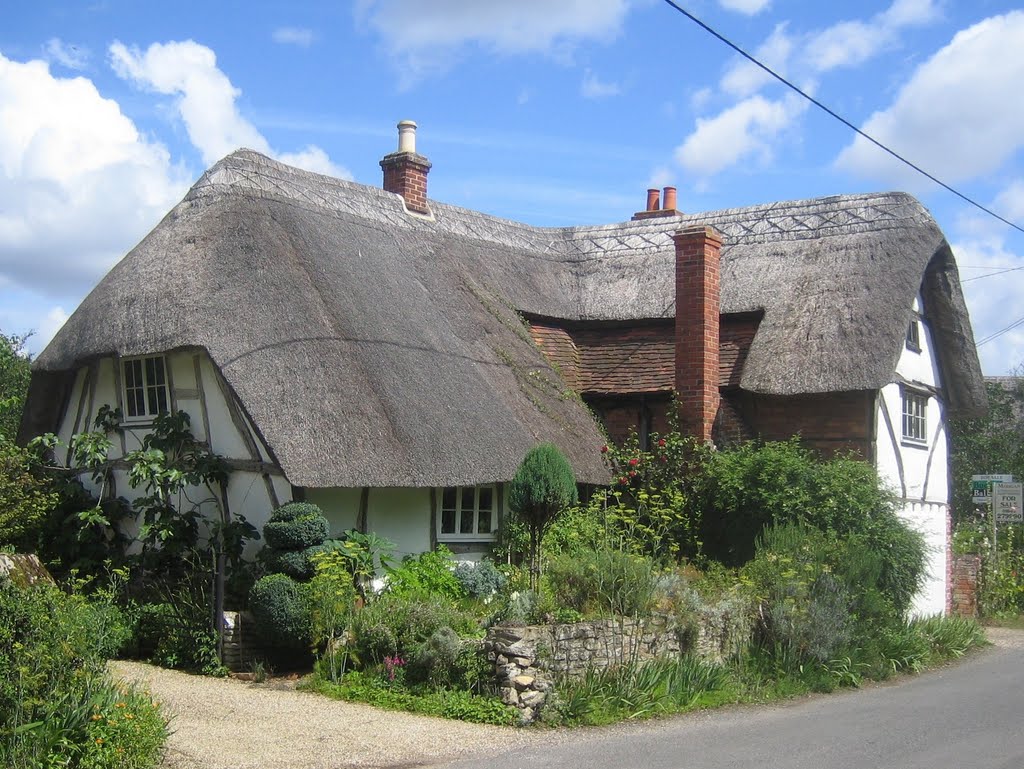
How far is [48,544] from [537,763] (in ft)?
25.0

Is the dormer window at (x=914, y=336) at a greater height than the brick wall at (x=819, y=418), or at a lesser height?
greater

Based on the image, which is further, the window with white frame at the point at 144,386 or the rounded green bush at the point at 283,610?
the window with white frame at the point at 144,386

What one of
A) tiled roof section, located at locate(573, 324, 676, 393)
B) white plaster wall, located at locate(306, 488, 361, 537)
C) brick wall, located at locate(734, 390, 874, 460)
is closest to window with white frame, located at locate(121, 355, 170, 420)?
white plaster wall, located at locate(306, 488, 361, 537)

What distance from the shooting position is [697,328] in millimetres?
15453

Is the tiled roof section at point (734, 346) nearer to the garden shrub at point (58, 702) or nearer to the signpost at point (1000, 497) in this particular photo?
the signpost at point (1000, 497)

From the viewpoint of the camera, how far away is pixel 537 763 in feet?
26.0

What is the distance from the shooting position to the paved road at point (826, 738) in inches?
318

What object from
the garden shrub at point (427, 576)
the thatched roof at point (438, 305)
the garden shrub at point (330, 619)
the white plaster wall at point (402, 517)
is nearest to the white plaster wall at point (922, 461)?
the thatched roof at point (438, 305)

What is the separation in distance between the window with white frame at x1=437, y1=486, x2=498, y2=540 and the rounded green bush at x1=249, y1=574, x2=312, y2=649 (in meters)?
2.97

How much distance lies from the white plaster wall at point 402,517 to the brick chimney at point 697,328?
425cm

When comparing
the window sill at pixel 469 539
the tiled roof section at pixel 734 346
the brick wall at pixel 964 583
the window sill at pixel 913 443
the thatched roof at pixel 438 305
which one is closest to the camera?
the thatched roof at pixel 438 305

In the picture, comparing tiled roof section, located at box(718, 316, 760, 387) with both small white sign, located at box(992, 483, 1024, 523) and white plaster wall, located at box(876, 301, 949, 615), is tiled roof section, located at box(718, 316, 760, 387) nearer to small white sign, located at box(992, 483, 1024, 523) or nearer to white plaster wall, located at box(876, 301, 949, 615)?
white plaster wall, located at box(876, 301, 949, 615)

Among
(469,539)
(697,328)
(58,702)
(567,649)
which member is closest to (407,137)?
(697,328)

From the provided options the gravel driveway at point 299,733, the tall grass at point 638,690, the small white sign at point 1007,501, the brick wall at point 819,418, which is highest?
the brick wall at point 819,418
